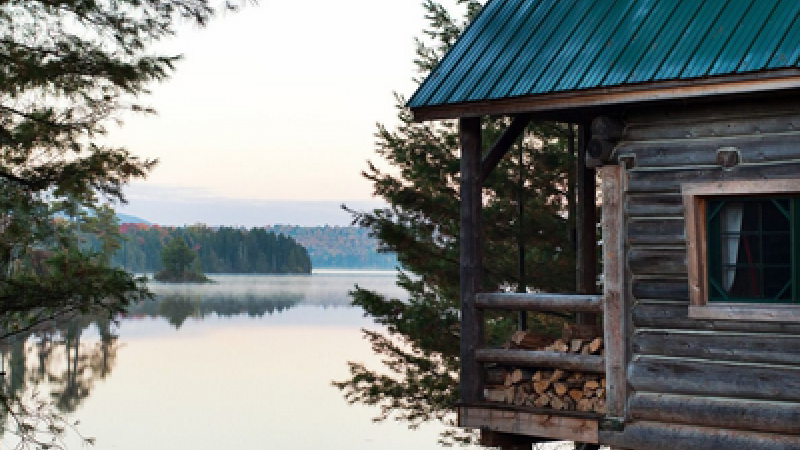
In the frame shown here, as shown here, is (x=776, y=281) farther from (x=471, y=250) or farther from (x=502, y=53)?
(x=502, y=53)

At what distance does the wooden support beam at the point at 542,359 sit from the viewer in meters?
10.9

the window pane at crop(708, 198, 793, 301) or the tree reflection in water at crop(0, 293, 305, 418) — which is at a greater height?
the window pane at crop(708, 198, 793, 301)

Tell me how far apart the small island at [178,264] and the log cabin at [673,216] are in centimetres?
14157

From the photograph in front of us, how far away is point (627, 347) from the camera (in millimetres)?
10570

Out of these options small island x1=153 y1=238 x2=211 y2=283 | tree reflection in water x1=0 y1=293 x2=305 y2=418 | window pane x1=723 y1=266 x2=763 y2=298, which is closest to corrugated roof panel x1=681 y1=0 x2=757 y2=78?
window pane x1=723 y1=266 x2=763 y2=298

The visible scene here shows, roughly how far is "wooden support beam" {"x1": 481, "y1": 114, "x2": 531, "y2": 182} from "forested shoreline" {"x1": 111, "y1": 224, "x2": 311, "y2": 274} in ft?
486

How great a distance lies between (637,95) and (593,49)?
42.6 inches

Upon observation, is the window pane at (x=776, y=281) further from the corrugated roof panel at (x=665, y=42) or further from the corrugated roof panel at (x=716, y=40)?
the corrugated roof panel at (x=665, y=42)

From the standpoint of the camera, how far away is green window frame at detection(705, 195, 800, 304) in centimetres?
964

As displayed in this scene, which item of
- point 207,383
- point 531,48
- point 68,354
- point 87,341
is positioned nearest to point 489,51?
point 531,48

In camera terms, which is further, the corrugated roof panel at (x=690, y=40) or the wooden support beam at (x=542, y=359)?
the wooden support beam at (x=542, y=359)

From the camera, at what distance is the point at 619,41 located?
1079 centimetres

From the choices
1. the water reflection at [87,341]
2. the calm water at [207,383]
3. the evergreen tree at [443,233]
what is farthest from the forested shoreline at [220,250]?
the evergreen tree at [443,233]

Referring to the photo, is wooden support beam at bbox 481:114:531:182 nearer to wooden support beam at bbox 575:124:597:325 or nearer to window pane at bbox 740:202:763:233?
wooden support beam at bbox 575:124:597:325
